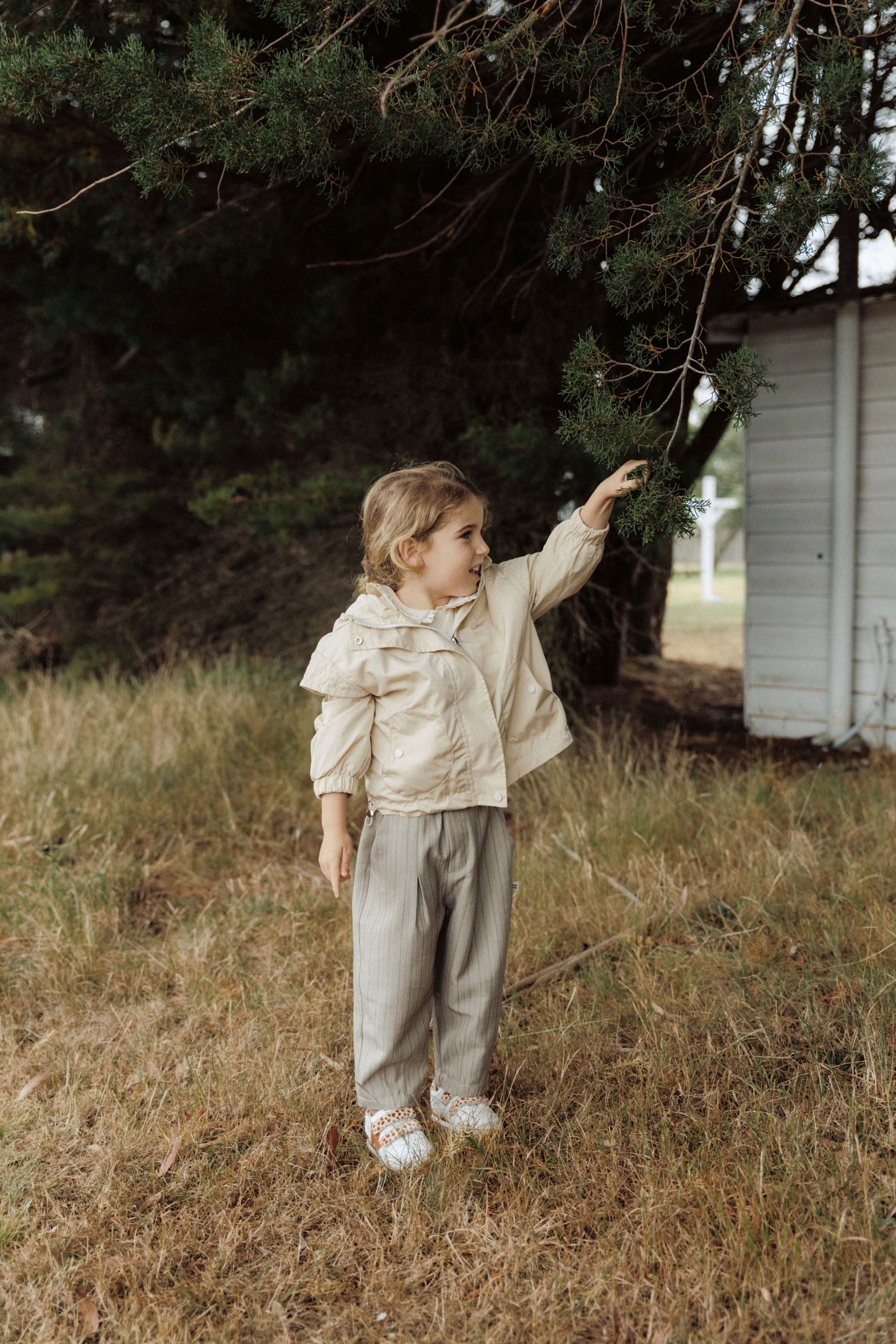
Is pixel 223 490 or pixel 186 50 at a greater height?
pixel 186 50

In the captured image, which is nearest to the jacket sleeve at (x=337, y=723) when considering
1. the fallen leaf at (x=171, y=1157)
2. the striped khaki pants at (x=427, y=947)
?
the striped khaki pants at (x=427, y=947)

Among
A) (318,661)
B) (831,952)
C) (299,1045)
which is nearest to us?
(318,661)

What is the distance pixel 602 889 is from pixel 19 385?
21.8ft

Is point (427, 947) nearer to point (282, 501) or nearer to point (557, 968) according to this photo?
point (557, 968)

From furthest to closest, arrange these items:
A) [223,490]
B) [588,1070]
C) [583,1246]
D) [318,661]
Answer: [223,490]
[588,1070]
[318,661]
[583,1246]

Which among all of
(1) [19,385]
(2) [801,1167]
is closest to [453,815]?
(2) [801,1167]

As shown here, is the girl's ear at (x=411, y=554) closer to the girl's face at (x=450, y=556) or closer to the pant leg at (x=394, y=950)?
the girl's face at (x=450, y=556)

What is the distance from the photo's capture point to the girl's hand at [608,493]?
2283 millimetres

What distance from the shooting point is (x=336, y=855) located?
2246 mm

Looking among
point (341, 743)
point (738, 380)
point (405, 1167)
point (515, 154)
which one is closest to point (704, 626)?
point (515, 154)

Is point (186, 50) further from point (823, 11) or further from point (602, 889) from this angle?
point (602, 889)

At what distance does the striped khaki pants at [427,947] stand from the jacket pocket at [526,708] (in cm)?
20

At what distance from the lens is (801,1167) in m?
2.07

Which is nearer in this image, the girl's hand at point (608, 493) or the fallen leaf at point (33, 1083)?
the girl's hand at point (608, 493)
